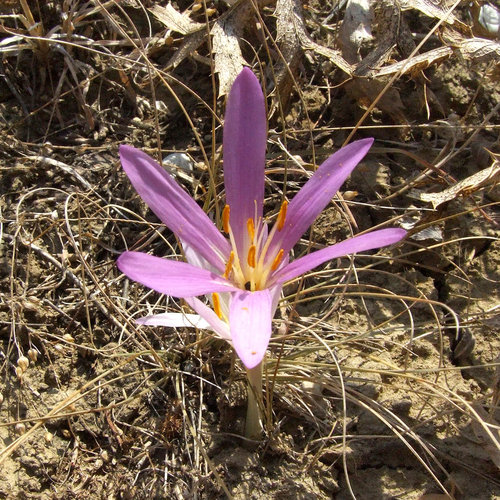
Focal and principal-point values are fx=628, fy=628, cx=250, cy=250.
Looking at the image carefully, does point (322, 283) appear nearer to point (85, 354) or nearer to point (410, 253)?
point (410, 253)

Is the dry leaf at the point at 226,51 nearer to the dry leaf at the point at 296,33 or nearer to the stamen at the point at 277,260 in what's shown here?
the dry leaf at the point at 296,33

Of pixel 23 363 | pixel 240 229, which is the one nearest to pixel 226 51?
pixel 240 229

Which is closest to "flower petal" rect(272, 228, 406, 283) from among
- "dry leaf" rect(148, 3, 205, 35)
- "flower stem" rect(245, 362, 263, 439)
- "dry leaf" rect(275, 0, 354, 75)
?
"flower stem" rect(245, 362, 263, 439)

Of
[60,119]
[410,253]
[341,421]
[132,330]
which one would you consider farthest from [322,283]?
[60,119]

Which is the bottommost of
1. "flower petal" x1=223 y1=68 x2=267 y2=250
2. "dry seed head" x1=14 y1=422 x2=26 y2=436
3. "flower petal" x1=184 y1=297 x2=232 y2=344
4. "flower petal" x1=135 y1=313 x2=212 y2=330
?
"dry seed head" x1=14 y1=422 x2=26 y2=436

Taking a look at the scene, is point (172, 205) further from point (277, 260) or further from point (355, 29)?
point (355, 29)

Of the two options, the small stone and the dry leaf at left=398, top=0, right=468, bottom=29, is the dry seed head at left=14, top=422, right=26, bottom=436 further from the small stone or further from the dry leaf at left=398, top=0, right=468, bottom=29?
the dry leaf at left=398, top=0, right=468, bottom=29

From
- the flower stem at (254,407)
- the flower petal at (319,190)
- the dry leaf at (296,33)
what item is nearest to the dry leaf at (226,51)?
the dry leaf at (296,33)
